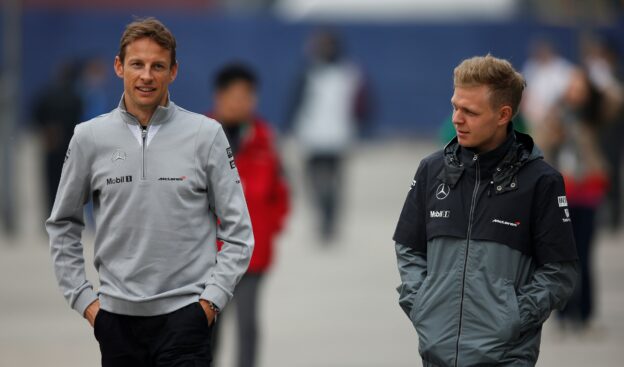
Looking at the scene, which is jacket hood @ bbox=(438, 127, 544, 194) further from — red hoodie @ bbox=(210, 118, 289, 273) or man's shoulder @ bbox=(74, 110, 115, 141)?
red hoodie @ bbox=(210, 118, 289, 273)

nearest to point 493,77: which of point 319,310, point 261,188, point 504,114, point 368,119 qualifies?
point 504,114

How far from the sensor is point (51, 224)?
4.96 m

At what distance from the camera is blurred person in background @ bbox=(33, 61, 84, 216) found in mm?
16391

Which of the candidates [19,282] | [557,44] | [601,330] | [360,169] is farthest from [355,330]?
[557,44]

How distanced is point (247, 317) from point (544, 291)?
3245mm

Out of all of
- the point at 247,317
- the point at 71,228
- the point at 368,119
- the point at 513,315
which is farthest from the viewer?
the point at 368,119

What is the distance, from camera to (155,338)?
4.85 metres

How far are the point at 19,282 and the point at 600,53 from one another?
30.8 ft

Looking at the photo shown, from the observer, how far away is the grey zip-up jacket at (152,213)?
480 cm

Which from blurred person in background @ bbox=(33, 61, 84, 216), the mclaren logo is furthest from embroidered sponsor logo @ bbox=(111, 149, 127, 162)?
blurred person in background @ bbox=(33, 61, 84, 216)

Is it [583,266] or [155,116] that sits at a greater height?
[155,116]

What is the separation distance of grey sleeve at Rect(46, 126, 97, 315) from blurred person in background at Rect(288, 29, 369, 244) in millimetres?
10863

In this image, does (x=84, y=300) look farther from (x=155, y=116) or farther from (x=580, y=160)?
(x=580, y=160)

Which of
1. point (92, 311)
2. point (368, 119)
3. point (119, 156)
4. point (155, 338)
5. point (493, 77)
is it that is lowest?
point (155, 338)
